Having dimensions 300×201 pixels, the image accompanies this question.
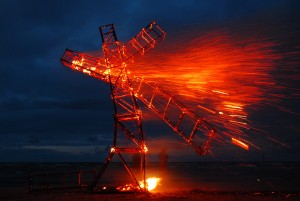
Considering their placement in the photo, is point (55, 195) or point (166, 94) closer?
point (166, 94)

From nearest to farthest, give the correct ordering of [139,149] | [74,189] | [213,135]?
[213,135] < [139,149] < [74,189]

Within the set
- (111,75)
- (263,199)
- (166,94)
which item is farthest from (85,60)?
(263,199)

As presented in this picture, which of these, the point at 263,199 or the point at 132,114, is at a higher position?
the point at 132,114

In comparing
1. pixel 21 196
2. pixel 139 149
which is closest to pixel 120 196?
pixel 139 149

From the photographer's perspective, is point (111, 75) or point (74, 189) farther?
point (74, 189)

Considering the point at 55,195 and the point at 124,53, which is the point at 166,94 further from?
the point at 55,195

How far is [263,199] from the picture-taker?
23500 millimetres

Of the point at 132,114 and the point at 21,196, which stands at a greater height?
the point at 132,114

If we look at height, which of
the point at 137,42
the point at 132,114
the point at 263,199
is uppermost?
the point at 137,42

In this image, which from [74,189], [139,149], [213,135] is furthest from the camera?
[74,189]

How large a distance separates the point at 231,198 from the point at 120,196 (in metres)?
7.06

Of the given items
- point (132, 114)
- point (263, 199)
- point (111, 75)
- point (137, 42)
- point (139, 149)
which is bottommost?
point (263, 199)

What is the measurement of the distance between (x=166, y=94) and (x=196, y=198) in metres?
6.88

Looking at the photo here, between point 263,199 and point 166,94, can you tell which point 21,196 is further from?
point 263,199
